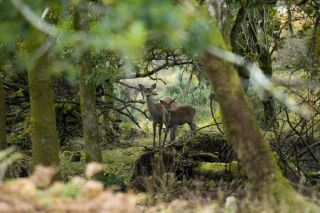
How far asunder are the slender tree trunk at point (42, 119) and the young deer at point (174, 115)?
22.8 ft

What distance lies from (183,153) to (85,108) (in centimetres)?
223

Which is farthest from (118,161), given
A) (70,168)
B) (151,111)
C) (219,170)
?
(219,170)

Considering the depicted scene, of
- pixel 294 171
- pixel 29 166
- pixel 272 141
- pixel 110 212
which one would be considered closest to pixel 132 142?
pixel 29 166

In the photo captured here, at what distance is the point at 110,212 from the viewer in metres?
4.38

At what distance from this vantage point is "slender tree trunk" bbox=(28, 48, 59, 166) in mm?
8750

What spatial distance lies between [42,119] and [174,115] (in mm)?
8576

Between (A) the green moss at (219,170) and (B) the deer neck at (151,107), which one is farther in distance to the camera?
(B) the deer neck at (151,107)

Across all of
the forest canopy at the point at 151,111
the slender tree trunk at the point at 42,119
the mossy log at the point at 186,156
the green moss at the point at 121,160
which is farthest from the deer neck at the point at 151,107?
the slender tree trunk at the point at 42,119

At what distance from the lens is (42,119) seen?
28.8ft

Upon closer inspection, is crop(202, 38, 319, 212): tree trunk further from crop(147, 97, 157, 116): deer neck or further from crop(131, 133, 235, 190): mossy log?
crop(147, 97, 157, 116): deer neck

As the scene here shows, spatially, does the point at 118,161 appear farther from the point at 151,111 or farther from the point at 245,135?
the point at 245,135

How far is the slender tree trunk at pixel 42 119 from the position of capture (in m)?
8.75

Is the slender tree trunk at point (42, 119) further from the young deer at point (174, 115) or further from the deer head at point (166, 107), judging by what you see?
the deer head at point (166, 107)

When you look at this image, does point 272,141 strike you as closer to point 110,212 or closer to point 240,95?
point 240,95
